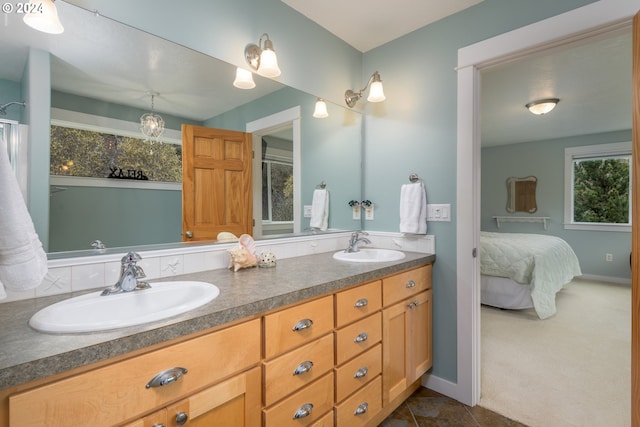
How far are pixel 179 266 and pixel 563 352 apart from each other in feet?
9.90

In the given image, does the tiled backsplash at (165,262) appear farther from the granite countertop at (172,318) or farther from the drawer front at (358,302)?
the drawer front at (358,302)

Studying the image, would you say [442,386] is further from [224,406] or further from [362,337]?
[224,406]

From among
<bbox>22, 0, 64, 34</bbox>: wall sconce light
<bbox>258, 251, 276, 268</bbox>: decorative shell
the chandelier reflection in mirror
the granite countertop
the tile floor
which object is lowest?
the tile floor

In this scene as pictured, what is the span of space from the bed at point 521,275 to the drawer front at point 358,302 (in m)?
2.50

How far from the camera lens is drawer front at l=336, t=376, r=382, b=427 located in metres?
1.35

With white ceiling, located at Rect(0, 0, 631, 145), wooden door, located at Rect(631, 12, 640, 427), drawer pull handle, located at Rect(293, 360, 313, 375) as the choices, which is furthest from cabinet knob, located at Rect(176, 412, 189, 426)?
wooden door, located at Rect(631, 12, 640, 427)

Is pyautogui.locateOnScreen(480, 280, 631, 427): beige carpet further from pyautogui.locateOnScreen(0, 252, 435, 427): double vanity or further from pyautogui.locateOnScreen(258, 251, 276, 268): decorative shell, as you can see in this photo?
pyautogui.locateOnScreen(258, 251, 276, 268): decorative shell

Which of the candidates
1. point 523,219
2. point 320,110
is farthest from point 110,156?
point 523,219

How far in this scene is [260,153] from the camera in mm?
1804

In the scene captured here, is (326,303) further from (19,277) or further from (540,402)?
(540,402)

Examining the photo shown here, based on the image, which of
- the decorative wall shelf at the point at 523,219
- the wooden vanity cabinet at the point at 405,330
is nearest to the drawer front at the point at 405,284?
the wooden vanity cabinet at the point at 405,330

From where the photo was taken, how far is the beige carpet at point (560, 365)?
176 cm

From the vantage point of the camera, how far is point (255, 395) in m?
1.00

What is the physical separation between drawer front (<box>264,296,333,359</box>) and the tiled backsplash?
56 centimetres
